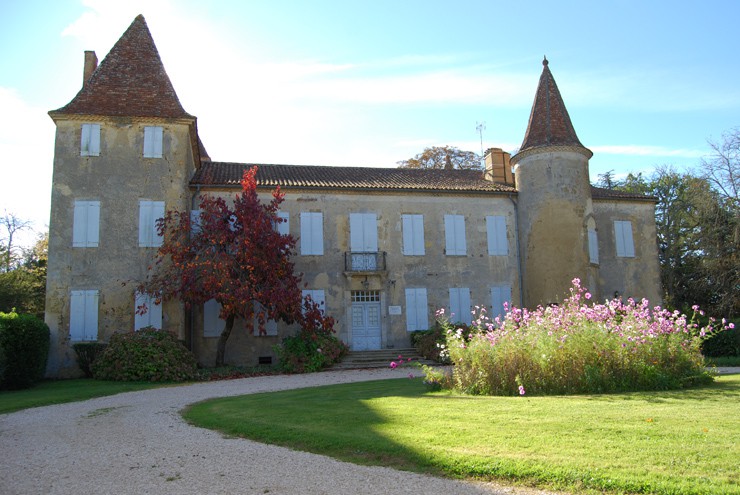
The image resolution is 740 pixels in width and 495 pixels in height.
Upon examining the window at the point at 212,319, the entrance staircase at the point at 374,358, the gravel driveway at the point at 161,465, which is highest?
the window at the point at 212,319

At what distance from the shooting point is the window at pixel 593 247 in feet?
66.6

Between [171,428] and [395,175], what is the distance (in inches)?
623

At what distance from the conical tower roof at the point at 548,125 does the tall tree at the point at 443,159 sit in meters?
12.1

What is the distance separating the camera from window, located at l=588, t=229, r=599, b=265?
20297 mm

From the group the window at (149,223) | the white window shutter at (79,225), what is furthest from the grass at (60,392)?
the window at (149,223)

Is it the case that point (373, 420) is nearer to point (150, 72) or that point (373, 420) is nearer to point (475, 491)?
point (475, 491)

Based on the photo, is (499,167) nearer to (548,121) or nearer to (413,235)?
(548,121)

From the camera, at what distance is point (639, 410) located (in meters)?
6.96

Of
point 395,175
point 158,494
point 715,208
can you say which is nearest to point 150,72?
point 395,175

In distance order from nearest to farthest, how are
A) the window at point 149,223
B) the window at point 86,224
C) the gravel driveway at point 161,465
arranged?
the gravel driveway at point 161,465
the window at point 86,224
the window at point 149,223

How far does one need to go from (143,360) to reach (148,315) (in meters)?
2.56

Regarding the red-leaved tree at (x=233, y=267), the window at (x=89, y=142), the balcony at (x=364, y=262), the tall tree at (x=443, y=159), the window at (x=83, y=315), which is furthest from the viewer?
the tall tree at (x=443, y=159)

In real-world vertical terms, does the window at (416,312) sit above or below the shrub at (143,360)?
above

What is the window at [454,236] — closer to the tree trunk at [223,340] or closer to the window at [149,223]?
the tree trunk at [223,340]
